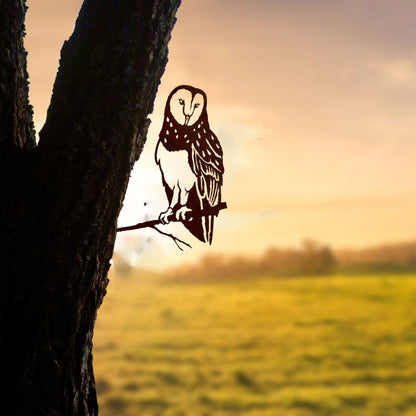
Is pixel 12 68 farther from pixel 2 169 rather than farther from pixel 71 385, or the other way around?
pixel 71 385

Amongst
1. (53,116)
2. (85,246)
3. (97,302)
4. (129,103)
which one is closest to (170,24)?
(129,103)

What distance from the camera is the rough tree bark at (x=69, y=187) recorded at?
1755 millimetres

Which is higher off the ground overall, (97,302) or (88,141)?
(88,141)

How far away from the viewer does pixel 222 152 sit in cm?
202

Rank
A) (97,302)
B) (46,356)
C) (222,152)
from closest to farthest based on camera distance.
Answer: (46,356), (97,302), (222,152)

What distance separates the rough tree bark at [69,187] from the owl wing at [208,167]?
0.18 m

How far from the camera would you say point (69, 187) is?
1.78 m

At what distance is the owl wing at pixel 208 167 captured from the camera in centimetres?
196

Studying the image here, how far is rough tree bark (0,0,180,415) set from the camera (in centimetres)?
175

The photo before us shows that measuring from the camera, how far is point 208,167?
1984mm

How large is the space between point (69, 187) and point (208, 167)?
438 millimetres

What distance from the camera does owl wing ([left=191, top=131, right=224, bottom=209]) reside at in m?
1.96

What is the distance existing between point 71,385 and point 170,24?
1.09m

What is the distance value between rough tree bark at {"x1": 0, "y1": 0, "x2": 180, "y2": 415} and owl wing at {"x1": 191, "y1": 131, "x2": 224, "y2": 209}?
0.60 feet
